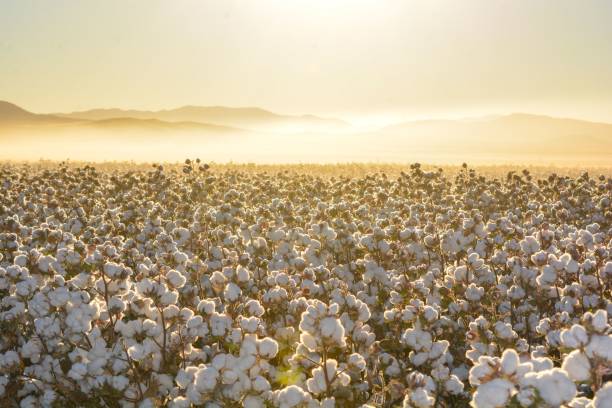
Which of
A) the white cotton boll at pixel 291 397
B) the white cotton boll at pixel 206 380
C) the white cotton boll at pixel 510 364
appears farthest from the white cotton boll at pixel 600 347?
the white cotton boll at pixel 206 380

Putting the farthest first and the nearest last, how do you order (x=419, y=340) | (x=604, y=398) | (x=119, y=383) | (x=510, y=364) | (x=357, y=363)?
(x=419, y=340)
(x=119, y=383)
(x=357, y=363)
(x=510, y=364)
(x=604, y=398)

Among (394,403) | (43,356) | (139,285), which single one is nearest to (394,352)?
(394,403)

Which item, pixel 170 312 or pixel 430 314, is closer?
pixel 170 312

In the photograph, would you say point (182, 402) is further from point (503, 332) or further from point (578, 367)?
point (503, 332)

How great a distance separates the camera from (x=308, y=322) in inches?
166

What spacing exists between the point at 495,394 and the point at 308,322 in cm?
170

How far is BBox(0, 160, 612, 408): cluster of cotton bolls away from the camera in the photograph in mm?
4121

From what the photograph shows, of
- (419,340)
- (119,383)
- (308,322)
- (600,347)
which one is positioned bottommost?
(119,383)

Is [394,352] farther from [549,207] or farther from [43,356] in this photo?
[549,207]

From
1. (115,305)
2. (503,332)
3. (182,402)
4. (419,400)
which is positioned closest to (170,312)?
(115,305)

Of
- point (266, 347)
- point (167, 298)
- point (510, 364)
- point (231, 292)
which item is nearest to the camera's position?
point (510, 364)

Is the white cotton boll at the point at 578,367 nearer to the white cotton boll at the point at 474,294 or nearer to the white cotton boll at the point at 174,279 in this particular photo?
the white cotton boll at the point at 174,279

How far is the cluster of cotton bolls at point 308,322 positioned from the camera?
13.5 feet

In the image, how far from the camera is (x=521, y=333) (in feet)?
23.6
